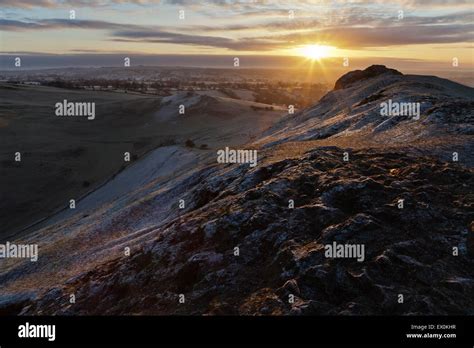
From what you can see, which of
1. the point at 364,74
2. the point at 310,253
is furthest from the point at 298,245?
the point at 364,74

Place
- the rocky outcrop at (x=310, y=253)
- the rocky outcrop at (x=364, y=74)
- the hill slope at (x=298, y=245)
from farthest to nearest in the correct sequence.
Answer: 1. the rocky outcrop at (x=364, y=74)
2. the hill slope at (x=298, y=245)
3. the rocky outcrop at (x=310, y=253)

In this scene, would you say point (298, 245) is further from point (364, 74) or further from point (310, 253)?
point (364, 74)

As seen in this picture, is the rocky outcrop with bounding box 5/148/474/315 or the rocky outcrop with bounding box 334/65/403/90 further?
the rocky outcrop with bounding box 334/65/403/90

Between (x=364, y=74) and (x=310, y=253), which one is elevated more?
(x=364, y=74)

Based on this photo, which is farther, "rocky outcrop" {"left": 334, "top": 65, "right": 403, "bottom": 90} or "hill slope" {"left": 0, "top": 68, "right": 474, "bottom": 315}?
"rocky outcrop" {"left": 334, "top": 65, "right": 403, "bottom": 90}

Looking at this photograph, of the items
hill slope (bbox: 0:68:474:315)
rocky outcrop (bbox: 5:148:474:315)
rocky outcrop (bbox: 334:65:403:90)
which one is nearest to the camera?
rocky outcrop (bbox: 5:148:474:315)

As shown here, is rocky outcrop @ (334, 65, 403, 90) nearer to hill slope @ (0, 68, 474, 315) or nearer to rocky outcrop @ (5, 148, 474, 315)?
hill slope @ (0, 68, 474, 315)

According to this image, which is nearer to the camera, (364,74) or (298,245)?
(298,245)

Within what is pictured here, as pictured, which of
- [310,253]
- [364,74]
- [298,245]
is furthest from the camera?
[364,74]

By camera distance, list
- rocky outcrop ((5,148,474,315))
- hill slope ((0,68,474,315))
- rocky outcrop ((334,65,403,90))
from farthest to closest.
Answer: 1. rocky outcrop ((334,65,403,90))
2. hill slope ((0,68,474,315))
3. rocky outcrop ((5,148,474,315))

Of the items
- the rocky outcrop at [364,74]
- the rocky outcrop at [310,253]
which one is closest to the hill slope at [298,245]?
the rocky outcrop at [310,253]

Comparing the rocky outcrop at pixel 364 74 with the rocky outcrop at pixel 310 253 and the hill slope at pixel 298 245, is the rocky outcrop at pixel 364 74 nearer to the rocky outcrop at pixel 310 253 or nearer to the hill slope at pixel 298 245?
the hill slope at pixel 298 245

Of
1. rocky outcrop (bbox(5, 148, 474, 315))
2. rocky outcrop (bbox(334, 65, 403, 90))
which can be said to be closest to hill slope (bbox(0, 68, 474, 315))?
rocky outcrop (bbox(5, 148, 474, 315))

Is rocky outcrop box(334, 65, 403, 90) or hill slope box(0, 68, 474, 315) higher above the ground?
rocky outcrop box(334, 65, 403, 90)
